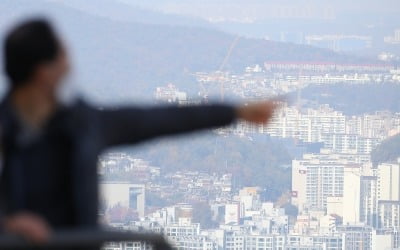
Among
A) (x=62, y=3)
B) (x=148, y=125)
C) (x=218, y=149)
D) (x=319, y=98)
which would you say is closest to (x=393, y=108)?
(x=319, y=98)

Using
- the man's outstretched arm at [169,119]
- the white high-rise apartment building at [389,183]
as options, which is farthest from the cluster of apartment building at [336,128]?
the man's outstretched arm at [169,119]

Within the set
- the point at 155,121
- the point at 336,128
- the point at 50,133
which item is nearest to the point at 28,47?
the point at 50,133

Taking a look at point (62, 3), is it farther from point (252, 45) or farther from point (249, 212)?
point (249, 212)

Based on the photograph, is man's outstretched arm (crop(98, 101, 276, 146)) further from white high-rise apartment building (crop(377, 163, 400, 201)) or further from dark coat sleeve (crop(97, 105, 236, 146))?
white high-rise apartment building (crop(377, 163, 400, 201))

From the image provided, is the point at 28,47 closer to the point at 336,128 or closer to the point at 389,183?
the point at 389,183

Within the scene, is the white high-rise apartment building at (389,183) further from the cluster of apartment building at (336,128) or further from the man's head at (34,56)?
the man's head at (34,56)

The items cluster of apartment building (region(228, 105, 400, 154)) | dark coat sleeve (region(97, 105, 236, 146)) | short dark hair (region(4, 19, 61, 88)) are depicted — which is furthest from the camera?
cluster of apartment building (region(228, 105, 400, 154))

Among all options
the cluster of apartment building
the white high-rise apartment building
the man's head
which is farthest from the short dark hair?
the cluster of apartment building
